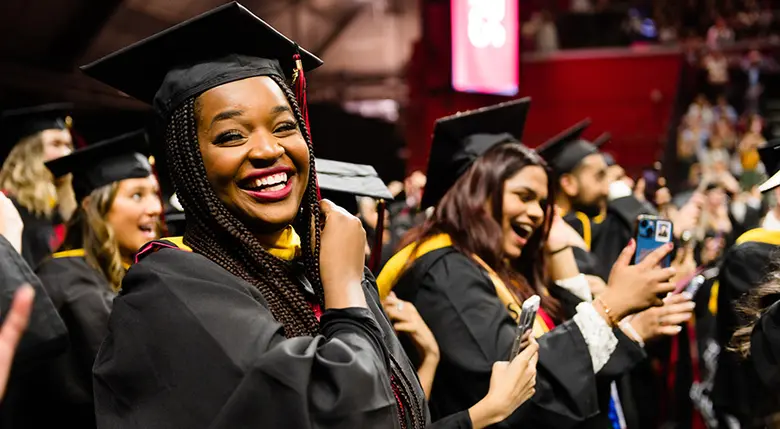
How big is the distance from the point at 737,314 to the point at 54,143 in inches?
138

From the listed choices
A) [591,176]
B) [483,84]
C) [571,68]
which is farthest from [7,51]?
[571,68]

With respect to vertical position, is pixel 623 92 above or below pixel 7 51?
below

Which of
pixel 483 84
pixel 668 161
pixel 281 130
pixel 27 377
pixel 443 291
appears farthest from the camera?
pixel 668 161

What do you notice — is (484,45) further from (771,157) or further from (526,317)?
(526,317)

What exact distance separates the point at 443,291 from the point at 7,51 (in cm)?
628

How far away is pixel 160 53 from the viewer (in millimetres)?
1794

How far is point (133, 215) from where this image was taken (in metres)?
3.47

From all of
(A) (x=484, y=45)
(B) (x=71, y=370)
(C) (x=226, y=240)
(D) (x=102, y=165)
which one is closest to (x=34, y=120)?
(D) (x=102, y=165)

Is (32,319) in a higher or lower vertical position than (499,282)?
higher

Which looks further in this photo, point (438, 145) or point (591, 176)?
point (591, 176)

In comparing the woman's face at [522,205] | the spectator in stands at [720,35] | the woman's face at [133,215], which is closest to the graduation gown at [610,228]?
the woman's face at [522,205]

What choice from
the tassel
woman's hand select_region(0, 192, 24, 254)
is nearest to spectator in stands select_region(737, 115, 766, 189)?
the tassel

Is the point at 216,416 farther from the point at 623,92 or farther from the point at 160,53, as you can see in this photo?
the point at 623,92

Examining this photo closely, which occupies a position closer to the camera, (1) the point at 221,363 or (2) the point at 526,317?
(1) the point at 221,363
